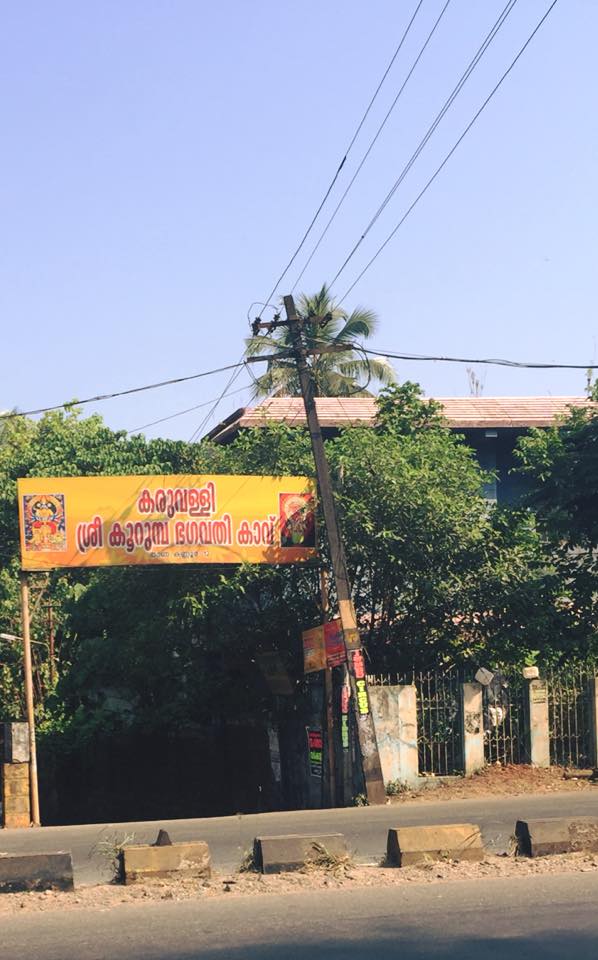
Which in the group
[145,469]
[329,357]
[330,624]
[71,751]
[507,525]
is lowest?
[71,751]

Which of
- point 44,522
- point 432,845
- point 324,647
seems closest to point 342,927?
point 432,845

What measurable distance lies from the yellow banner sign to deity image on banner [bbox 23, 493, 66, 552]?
17mm

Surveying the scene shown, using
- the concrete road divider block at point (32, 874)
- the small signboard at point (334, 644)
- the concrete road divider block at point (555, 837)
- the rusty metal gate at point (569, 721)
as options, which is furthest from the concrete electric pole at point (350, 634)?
the concrete road divider block at point (32, 874)

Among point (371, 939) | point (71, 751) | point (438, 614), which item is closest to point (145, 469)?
point (71, 751)

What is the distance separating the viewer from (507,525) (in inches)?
842

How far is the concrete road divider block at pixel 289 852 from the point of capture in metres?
10.2

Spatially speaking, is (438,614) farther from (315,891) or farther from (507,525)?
(315,891)

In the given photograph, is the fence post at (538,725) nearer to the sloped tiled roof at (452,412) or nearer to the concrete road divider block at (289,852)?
the concrete road divider block at (289,852)

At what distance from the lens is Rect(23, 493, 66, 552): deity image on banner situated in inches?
767

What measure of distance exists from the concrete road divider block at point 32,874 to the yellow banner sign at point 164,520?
1003 centimetres

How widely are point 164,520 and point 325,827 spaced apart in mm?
7096

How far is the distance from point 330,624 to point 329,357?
84.7 feet

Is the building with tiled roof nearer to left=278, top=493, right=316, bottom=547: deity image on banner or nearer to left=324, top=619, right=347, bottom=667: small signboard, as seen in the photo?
left=278, top=493, right=316, bottom=547: deity image on banner

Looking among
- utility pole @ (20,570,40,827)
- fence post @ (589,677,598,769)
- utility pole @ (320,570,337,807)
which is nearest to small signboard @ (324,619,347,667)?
utility pole @ (320,570,337,807)
